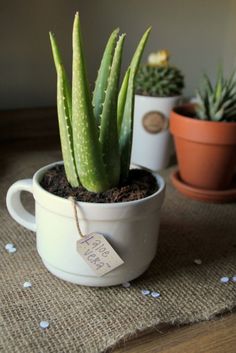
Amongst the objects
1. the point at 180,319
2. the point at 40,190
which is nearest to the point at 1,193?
the point at 40,190

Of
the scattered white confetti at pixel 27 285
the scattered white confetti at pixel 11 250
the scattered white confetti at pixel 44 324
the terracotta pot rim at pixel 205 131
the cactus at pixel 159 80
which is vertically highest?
the cactus at pixel 159 80

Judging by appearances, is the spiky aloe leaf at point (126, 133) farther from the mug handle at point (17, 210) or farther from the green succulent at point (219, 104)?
the green succulent at point (219, 104)

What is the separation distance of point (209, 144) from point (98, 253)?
1.03 feet

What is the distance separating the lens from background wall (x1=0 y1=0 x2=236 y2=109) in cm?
76

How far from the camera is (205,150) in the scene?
625mm

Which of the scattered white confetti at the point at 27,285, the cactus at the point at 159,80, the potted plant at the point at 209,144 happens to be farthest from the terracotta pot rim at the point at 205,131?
→ the scattered white confetti at the point at 27,285

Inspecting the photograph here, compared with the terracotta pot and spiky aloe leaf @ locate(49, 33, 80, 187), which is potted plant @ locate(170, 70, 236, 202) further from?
spiky aloe leaf @ locate(49, 33, 80, 187)

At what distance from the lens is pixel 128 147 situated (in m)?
0.41

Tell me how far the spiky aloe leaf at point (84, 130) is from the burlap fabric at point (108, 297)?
102 mm

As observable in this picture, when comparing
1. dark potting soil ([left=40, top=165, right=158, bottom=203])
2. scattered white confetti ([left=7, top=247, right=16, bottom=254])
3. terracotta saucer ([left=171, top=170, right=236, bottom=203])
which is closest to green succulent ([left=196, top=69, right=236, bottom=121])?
terracotta saucer ([left=171, top=170, right=236, bottom=203])

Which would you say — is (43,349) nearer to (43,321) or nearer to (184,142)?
(43,321)

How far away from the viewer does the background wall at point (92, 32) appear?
76 cm

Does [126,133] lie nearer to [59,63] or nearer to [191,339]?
[59,63]

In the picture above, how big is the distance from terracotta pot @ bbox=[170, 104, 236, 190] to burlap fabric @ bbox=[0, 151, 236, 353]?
13 cm
